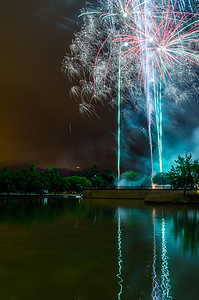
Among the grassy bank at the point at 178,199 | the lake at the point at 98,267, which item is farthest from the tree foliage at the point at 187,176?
the lake at the point at 98,267

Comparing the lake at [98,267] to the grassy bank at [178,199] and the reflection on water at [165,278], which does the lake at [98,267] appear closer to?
the reflection on water at [165,278]

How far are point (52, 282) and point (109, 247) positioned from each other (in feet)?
12.2

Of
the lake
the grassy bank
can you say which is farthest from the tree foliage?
the lake

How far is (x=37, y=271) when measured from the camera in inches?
253

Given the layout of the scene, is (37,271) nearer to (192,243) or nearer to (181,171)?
(192,243)

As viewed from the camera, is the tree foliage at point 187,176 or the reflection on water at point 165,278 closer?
the reflection on water at point 165,278

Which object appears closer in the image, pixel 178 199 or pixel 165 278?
pixel 165 278

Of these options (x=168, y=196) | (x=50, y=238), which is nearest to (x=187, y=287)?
(x=50, y=238)

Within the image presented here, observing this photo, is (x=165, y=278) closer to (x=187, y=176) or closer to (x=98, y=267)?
(x=98, y=267)

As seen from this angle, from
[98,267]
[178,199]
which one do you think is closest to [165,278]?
[98,267]

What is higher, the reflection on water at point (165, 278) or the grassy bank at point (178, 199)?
the grassy bank at point (178, 199)

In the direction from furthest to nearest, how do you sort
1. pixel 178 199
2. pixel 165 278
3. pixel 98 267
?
pixel 178 199, pixel 98 267, pixel 165 278

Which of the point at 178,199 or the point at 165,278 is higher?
the point at 178,199

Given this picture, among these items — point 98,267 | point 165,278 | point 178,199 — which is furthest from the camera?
point 178,199
